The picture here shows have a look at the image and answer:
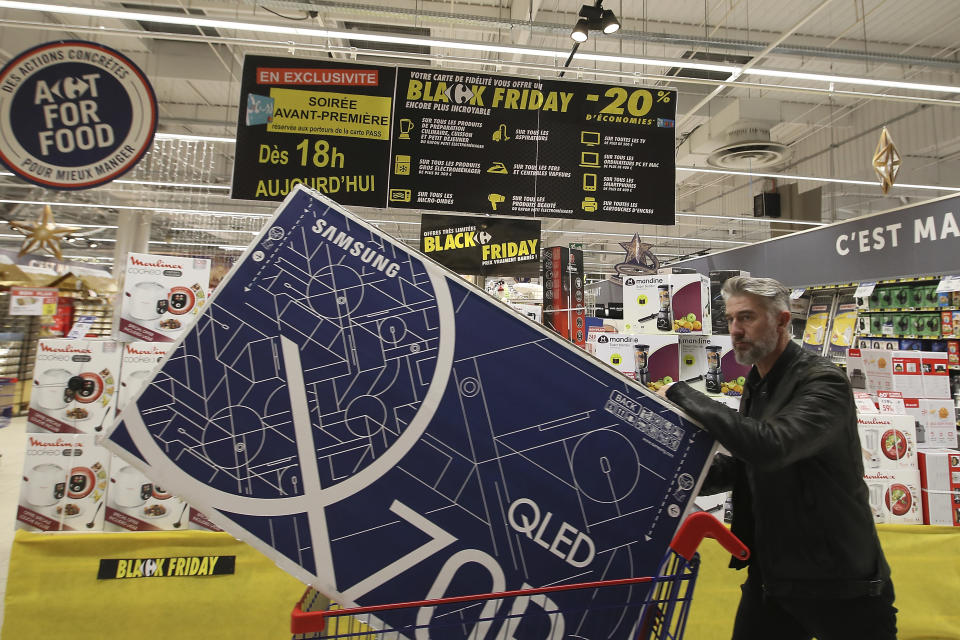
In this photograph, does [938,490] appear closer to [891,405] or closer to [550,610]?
[891,405]

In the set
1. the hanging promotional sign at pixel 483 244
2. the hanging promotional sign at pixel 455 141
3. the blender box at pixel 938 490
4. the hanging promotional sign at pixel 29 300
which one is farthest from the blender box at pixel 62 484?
the hanging promotional sign at pixel 29 300

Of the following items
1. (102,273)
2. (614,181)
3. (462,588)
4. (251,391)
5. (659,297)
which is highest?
(102,273)

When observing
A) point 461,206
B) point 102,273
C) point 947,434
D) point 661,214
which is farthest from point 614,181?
point 102,273

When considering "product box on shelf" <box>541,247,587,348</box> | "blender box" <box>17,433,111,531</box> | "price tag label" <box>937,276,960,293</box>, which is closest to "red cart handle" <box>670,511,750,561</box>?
"blender box" <box>17,433,111,531</box>

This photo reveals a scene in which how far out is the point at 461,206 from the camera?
3.20m

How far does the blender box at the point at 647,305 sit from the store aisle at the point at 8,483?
13.2 ft

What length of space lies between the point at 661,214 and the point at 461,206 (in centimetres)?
132

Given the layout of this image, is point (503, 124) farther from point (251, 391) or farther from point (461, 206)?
point (251, 391)

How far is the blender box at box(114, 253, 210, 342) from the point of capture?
10.9 ft

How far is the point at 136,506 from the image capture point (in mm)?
3119

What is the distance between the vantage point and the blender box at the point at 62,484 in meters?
3.01

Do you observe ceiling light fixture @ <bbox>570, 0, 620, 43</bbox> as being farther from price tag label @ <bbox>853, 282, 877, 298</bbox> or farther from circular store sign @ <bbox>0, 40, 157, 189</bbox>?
price tag label @ <bbox>853, 282, 877, 298</bbox>

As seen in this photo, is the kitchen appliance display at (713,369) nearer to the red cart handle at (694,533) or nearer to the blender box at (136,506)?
the red cart handle at (694,533)

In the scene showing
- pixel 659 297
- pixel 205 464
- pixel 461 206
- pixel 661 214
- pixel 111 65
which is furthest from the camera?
pixel 659 297
